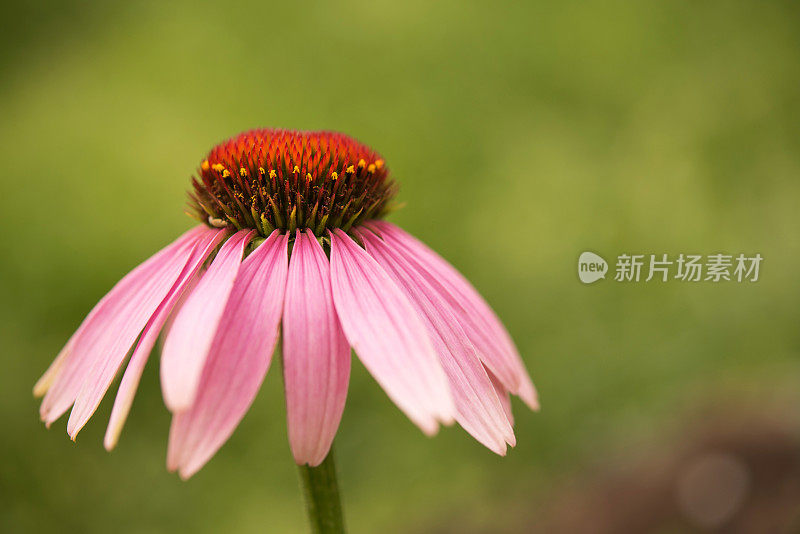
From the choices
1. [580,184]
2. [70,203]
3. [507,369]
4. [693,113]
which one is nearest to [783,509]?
[507,369]

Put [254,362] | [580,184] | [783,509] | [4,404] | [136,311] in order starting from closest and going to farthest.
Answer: [254,362]
[136,311]
[783,509]
[4,404]
[580,184]

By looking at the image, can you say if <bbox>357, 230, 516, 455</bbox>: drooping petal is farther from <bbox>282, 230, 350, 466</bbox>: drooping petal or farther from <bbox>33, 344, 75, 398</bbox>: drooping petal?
<bbox>33, 344, 75, 398</bbox>: drooping petal

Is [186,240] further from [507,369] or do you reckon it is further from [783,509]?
[783,509]

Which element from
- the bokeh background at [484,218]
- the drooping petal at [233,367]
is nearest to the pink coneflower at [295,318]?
the drooping petal at [233,367]

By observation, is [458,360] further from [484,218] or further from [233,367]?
[484,218]

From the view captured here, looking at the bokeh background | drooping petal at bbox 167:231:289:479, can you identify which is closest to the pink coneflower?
drooping petal at bbox 167:231:289:479

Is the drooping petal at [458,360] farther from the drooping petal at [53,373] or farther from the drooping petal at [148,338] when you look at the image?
the drooping petal at [53,373]
